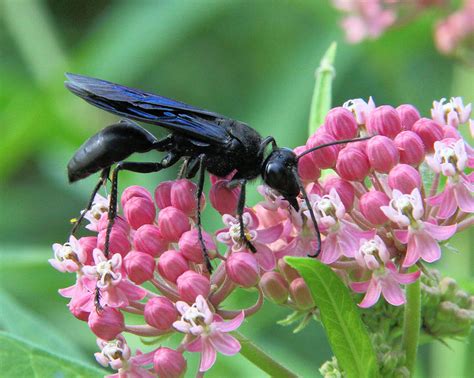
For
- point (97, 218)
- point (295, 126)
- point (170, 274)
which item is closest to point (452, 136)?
point (170, 274)

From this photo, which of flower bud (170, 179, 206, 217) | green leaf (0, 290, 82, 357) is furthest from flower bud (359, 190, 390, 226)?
green leaf (0, 290, 82, 357)

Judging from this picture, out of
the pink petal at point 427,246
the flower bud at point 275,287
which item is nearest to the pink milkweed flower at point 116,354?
the flower bud at point 275,287

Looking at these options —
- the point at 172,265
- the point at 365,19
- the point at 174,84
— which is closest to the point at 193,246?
the point at 172,265

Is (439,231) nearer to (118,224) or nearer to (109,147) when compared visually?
(118,224)

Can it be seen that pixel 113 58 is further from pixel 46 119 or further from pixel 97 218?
pixel 97 218

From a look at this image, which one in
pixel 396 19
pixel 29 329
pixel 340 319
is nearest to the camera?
pixel 340 319

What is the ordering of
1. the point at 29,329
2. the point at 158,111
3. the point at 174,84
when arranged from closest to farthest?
the point at 158,111 → the point at 29,329 → the point at 174,84

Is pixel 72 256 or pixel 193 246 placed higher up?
pixel 193 246
